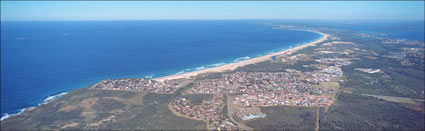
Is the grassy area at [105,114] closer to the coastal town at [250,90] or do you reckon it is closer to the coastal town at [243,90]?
the coastal town at [250,90]

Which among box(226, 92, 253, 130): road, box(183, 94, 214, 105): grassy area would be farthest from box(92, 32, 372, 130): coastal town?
box(183, 94, 214, 105): grassy area

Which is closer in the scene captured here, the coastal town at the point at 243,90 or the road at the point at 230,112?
the road at the point at 230,112

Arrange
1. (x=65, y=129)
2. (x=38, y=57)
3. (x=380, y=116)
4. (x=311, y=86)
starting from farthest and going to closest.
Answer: (x=38, y=57) < (x=311, y=86) < (x=380, y=116) < (x=65, y=129)

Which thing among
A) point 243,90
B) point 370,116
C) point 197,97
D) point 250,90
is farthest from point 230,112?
point 370,116

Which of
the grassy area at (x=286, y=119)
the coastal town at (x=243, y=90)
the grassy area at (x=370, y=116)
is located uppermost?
the coastal town at (x=243, y=90)

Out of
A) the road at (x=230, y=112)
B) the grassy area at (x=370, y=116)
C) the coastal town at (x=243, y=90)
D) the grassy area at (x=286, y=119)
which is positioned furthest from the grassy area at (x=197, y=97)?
the grassy area at (x=370, y=116)

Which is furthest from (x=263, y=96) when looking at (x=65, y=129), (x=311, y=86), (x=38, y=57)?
(x=38, y=57)

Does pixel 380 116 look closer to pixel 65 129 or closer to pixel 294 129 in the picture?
pixel 294 129

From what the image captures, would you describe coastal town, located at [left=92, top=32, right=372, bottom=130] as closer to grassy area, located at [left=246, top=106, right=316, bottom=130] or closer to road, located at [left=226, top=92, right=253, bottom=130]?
road, located at [left=226, top=92, right=253, bottom=130]

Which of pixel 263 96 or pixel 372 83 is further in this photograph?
pixel 372 83

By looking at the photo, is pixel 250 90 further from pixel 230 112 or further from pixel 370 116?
pixel 370 116

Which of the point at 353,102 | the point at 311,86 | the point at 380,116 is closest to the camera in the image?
the point at 380,116
